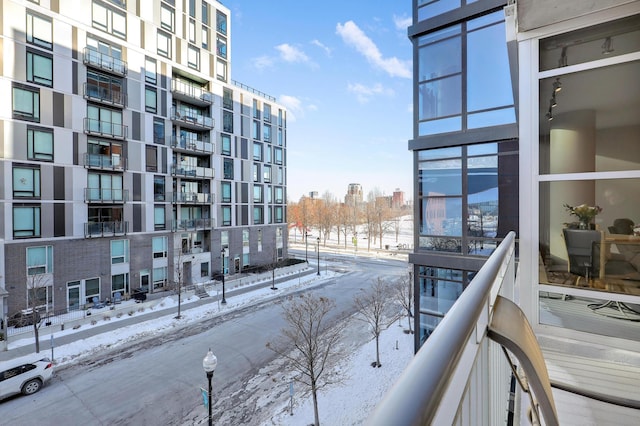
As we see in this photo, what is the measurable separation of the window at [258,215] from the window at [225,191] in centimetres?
314

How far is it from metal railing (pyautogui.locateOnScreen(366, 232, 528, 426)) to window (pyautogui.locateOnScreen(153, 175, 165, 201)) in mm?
22470

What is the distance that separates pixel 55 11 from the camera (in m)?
16.5

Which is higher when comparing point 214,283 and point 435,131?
point 435,131

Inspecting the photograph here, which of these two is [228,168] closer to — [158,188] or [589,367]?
[158,188]

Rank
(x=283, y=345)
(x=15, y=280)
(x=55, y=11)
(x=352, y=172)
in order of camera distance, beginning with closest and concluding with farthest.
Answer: (x=283, y=345) → (x=15, y=280) → (x=55, y=11) → (x=352, y=172)

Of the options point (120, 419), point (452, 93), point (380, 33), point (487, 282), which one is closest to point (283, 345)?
point (120, 419)

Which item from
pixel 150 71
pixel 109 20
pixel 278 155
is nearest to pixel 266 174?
pixel 278 155

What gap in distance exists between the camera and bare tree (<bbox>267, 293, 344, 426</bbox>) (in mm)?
9969

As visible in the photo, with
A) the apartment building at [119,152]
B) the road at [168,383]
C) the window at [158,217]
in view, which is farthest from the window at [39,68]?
the road at [168,383]

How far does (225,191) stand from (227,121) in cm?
557

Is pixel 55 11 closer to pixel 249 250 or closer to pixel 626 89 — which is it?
pixel 249 250

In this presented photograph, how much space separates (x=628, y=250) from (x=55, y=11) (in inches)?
930

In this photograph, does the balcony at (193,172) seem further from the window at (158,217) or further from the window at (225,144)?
the window at (158,217)

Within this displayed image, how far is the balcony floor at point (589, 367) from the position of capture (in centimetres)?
221
